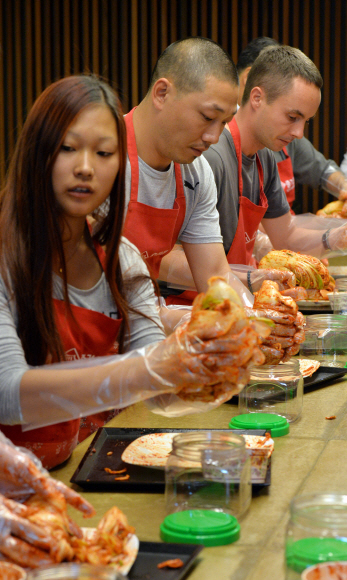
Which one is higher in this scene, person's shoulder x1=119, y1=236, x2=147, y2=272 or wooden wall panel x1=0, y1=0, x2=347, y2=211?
wooden wall panel x1=0, y1=0, x2=347, y2=211

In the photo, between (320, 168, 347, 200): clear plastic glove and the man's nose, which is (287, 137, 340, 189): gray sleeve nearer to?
(320, 168, 347, 200): clear plastic glove

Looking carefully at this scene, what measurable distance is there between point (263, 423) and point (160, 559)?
0.63m

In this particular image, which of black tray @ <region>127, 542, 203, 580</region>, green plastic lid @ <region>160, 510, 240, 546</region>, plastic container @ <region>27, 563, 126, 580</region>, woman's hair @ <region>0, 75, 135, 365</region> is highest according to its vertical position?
woman's hair @ <region>0, 75, 135, 365</region>

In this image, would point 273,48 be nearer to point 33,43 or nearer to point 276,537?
point 276,537

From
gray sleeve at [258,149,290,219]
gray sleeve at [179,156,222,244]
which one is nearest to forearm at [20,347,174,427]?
gray sleeve at [179,156,222,244]

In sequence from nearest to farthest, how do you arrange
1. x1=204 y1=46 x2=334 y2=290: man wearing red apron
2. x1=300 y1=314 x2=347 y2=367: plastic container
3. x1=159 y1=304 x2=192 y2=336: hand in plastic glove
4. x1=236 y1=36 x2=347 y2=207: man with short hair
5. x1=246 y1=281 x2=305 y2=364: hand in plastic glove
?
x1=246 y1=281 x2=305 y2=364: hand in plastic glove
x1=159 y1=304 x2=192 y2=336: hand in plastic glove
x1=300 y1=314 x2=347 y2=367: plastic container
x1=204 y1=46 x2=334 y2=290: man wearing red apron
x1=236 y1=36 x2=347 y2=207: man with short hair

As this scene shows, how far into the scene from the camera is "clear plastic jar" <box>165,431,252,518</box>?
1116mm

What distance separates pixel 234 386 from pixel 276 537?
9.8 inches

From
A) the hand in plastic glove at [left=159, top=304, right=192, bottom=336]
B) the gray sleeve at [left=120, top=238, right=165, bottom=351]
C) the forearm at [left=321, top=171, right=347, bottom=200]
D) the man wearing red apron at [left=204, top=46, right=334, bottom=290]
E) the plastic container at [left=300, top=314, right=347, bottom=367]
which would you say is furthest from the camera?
the forearm at [left=321, top=171, right=347, bottom=200]

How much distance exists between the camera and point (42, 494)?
99 centimetres

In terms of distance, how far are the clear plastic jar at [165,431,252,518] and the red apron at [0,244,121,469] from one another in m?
0.35

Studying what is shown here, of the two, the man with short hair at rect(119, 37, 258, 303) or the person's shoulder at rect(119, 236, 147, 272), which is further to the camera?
the man with short hair at rect(119, 37, 258, 303)

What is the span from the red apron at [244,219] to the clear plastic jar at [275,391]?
1.54m

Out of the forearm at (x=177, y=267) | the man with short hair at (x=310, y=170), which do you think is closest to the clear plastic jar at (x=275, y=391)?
the forearm at (x=177, y=267)
